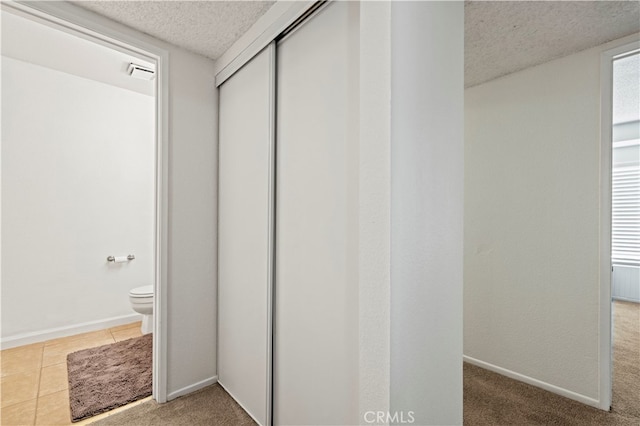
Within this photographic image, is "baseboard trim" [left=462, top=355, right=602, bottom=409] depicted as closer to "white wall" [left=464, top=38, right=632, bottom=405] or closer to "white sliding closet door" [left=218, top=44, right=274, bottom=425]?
"white wall" [left=464, top=38, right=632, bottom=405]

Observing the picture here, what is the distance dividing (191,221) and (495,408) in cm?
236

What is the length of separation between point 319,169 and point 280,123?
451 millimetres

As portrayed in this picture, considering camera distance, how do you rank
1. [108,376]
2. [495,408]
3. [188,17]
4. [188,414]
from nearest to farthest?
[188,17]
[188,414]
[495,408]
[108,376]

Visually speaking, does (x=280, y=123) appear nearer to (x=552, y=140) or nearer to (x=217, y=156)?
(x=217, y=156)

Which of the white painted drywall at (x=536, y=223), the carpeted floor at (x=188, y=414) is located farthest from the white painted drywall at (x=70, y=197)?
the white painted drywall at (x=536, y=223)

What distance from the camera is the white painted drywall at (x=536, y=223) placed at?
2.04m

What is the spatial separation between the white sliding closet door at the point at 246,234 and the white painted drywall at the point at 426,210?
3.05ft

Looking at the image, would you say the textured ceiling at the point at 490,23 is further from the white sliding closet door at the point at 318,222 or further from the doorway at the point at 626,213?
the doorway at the point at 626,213

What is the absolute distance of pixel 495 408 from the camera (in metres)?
1.97

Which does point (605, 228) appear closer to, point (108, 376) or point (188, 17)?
point (188, 17)

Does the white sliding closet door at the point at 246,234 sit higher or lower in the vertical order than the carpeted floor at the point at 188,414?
higher

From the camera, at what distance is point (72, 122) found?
295cm
